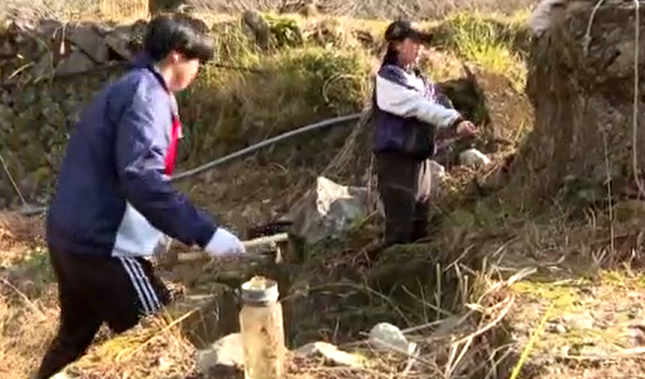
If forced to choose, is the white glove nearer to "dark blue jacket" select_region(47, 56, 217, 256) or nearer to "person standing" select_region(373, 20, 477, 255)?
"dark blue jacket" select_region(47, 56, 217, 256)

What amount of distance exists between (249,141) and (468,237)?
4344mm

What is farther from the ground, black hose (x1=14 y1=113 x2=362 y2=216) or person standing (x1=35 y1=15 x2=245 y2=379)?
person standing (x1=35 y1=15 x2=245 y2=379)

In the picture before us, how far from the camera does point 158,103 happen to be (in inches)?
161

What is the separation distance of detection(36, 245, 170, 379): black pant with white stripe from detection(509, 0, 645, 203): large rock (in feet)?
6.38

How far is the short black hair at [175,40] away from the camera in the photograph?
4.14 m

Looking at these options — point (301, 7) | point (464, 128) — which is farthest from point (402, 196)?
point (301, 7)

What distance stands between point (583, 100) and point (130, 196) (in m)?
2.23

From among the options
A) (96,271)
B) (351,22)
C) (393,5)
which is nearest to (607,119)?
(96,271)

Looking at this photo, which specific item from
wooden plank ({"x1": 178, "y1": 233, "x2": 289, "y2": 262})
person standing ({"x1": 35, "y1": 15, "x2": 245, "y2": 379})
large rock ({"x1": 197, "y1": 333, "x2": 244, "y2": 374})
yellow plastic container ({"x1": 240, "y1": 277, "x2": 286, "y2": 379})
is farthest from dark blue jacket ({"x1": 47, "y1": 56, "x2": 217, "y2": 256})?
wooden plank ({"x1": 178, "y1": 233, "x2": 289, "y2": 262})

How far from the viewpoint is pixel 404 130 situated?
5715 mm

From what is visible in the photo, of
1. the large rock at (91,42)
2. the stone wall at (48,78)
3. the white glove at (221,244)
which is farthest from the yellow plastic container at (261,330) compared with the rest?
the large rock at (91,42)

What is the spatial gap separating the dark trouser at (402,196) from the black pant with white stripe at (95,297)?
1597mm

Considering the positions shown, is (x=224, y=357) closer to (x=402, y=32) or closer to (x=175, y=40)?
(x=175, y=40)

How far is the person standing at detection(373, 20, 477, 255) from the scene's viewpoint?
562cm
